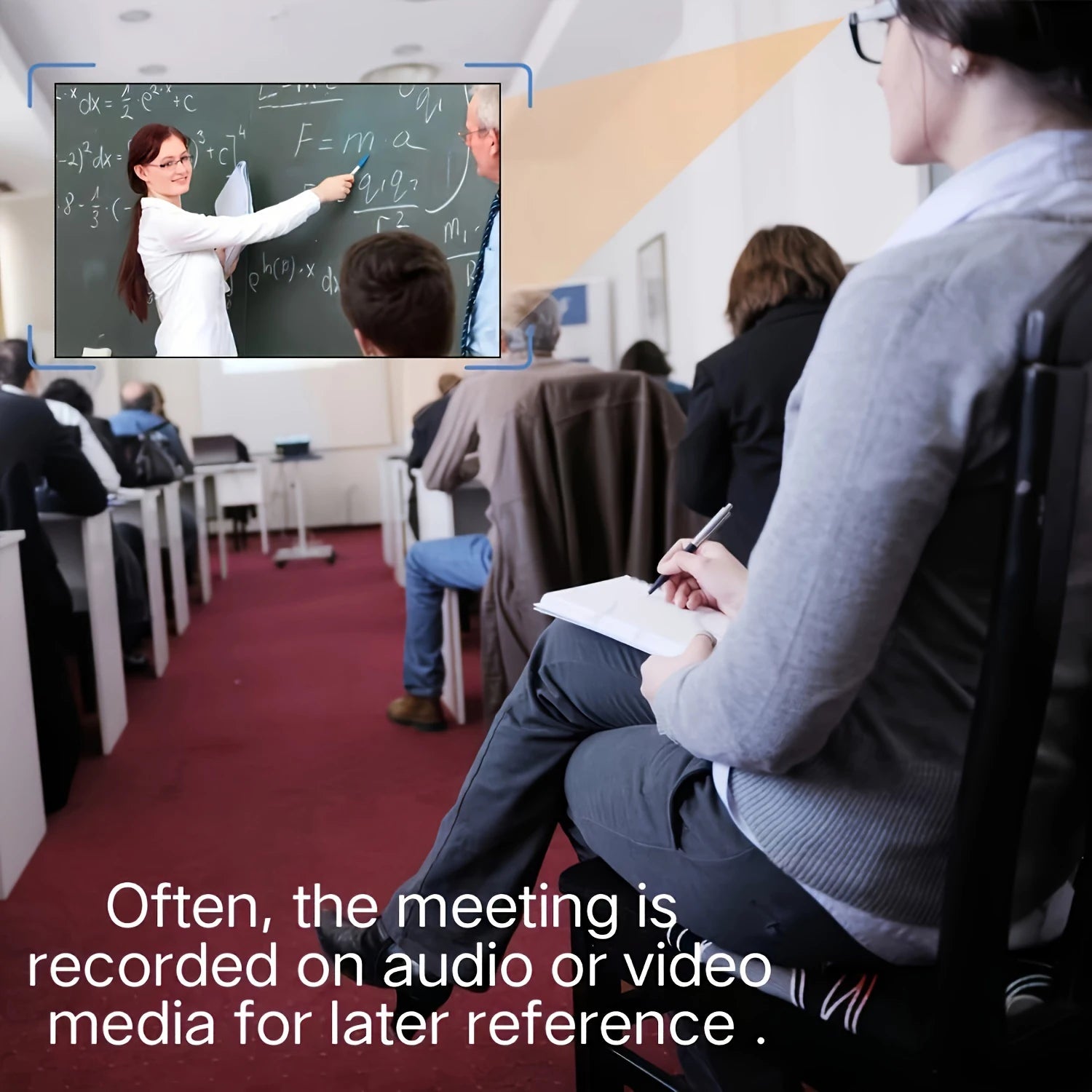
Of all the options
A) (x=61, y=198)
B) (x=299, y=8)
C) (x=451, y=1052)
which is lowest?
(x=451, y=1052)

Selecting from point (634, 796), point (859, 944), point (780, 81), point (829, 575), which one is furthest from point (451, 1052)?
point (780, 81)

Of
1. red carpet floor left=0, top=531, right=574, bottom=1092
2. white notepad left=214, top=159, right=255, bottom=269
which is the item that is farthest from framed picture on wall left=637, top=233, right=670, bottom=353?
white notepad left=214, top=159, right=255, bottom=269

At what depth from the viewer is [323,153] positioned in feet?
6.02

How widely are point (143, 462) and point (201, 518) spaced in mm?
961

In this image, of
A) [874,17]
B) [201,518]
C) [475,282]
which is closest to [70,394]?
[201,518]

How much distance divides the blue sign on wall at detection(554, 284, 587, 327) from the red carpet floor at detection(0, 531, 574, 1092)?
1102 millimetres

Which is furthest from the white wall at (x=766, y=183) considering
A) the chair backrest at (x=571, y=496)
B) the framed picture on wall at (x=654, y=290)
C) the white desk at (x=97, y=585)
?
the white desk at (x=97, y=585)

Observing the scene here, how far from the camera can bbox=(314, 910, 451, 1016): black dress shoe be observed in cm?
111

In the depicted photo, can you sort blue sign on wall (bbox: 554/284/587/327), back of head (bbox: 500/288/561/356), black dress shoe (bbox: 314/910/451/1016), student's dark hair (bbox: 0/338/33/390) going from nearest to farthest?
black dress shoe (bbox: 314/910/451/1016) < back of head (bbox: 500/288/561/356) < student's dark hair (bbox: 0/338/33/390) < blue sign on wall (bbox: 554/284/587/327)

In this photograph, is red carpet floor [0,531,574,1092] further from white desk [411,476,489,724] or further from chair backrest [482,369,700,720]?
chair backrest [482,369,700,720]

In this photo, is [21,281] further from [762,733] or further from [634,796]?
[762,733]

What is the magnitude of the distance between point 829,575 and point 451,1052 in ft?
3.46

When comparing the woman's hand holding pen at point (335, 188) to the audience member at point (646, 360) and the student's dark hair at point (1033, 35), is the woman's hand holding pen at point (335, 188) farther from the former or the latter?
the student's dark hair at point (1033, 35)

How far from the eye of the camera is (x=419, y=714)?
2828 mm
